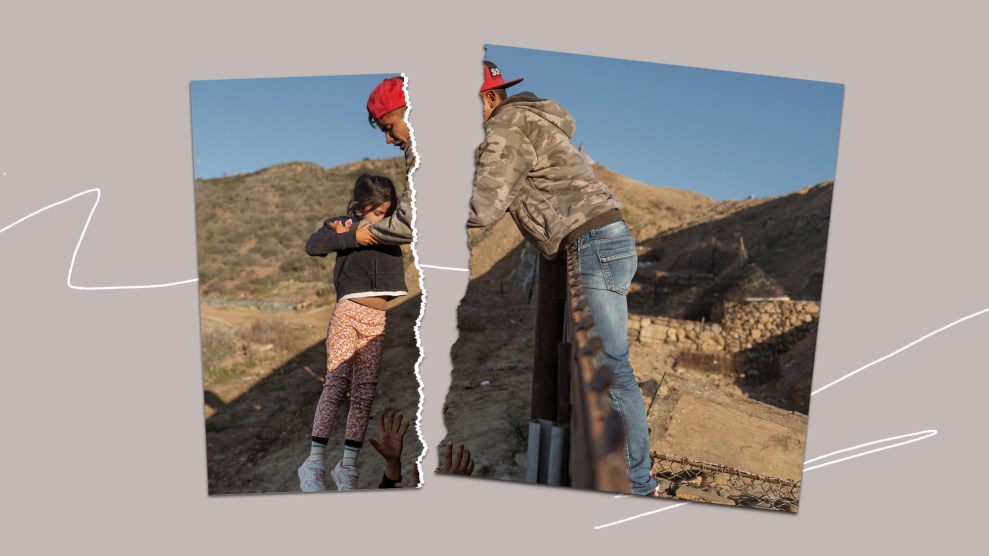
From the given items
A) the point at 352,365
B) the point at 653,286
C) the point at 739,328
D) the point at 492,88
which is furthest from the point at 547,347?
the point at 653,286

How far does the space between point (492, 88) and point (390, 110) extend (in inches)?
21.5

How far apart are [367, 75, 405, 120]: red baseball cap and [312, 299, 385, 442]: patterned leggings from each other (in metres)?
1.01

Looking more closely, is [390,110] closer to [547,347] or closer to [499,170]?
[499,170]

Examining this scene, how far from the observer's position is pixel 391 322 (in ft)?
11.0

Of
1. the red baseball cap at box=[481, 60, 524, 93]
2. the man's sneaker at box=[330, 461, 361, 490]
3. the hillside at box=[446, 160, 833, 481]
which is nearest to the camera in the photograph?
the red baseball cap at box=[481, 60, 524, 93]

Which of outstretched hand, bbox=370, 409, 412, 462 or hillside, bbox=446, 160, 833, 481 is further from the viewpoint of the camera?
hillside, bbox=446, 160, 833, 481

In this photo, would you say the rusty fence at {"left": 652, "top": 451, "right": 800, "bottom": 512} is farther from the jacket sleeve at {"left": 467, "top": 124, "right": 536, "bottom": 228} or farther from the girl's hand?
the girl's hand

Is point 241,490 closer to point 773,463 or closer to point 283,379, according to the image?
point 283,379

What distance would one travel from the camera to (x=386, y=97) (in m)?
3.22

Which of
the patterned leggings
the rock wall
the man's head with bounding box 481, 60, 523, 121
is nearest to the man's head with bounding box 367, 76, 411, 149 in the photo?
the man's head with bounding box 481, 60, 523, 121

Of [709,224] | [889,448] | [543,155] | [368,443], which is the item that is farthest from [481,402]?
[709,224]

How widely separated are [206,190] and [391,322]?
3.94ft

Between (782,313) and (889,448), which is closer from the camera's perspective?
(889,448)

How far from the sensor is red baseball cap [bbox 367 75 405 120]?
3.22m
